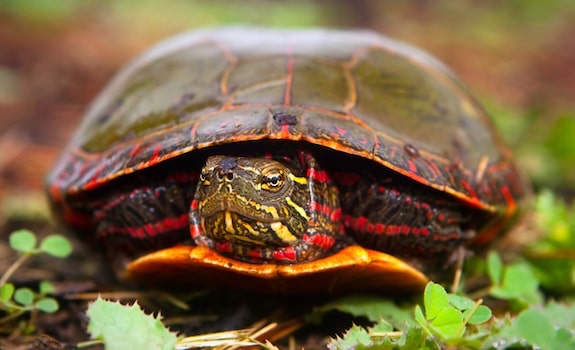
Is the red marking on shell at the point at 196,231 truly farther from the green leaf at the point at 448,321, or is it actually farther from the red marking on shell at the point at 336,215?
the green leaf at the point at 448,321

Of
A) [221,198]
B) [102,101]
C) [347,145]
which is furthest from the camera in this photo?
[102,101]

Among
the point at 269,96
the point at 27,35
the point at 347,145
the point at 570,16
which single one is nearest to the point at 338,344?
the point at 347,145

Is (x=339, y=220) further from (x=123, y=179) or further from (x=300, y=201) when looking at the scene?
(x=123, y=179)

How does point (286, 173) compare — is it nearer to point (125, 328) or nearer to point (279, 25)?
point (125, 328)

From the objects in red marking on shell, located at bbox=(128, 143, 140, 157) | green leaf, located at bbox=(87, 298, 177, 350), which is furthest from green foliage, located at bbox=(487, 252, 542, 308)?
red marking on shell, located at bbox=(128, 143, 140, 157)

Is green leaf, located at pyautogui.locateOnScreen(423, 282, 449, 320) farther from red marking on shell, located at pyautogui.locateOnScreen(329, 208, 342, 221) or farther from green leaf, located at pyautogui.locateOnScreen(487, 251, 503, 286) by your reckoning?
green leaf, located at pyautogui.locateOnScreen(487, 251, 503, 286)

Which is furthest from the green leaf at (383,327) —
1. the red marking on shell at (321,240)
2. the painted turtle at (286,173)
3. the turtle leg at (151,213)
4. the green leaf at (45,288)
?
the green leaf at (45,288)
